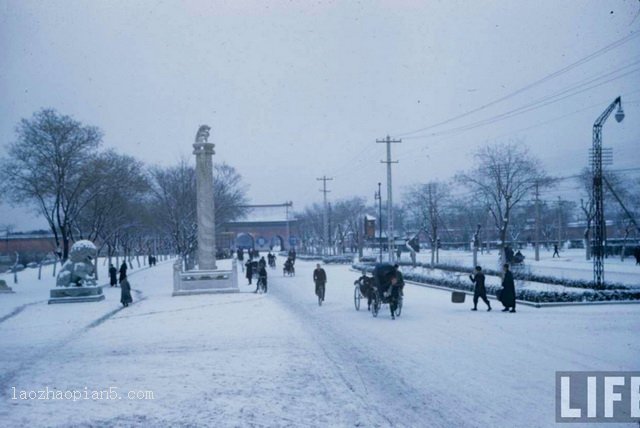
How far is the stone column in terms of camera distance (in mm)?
30359

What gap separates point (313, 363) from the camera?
35.8 feet

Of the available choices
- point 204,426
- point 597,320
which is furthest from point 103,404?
point 597,320

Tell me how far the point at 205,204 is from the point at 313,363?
20.4 meters

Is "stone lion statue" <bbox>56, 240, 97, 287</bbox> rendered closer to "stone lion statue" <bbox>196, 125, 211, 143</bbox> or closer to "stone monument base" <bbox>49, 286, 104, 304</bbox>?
"stone monument base" <bbox>49, 286, 104, 304</bbox>

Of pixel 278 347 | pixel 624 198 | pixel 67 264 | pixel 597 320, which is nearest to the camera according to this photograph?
pixel 278 347

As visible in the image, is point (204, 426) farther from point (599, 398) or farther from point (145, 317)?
point (145, 317)

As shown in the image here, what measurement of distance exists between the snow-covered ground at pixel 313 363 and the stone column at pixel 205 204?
34.9 feet

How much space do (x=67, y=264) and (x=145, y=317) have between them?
9614 mm

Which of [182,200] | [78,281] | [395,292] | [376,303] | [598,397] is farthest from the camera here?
[182,200]

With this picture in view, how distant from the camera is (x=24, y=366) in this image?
11617 millimetres

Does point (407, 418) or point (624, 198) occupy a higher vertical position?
point (624, 198)

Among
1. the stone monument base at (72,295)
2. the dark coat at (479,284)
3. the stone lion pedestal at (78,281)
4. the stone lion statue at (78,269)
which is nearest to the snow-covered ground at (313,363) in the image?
the dark coat at (479,284)

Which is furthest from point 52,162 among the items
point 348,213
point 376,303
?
point 348,213

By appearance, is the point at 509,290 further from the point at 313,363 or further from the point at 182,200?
the point at 182,200
